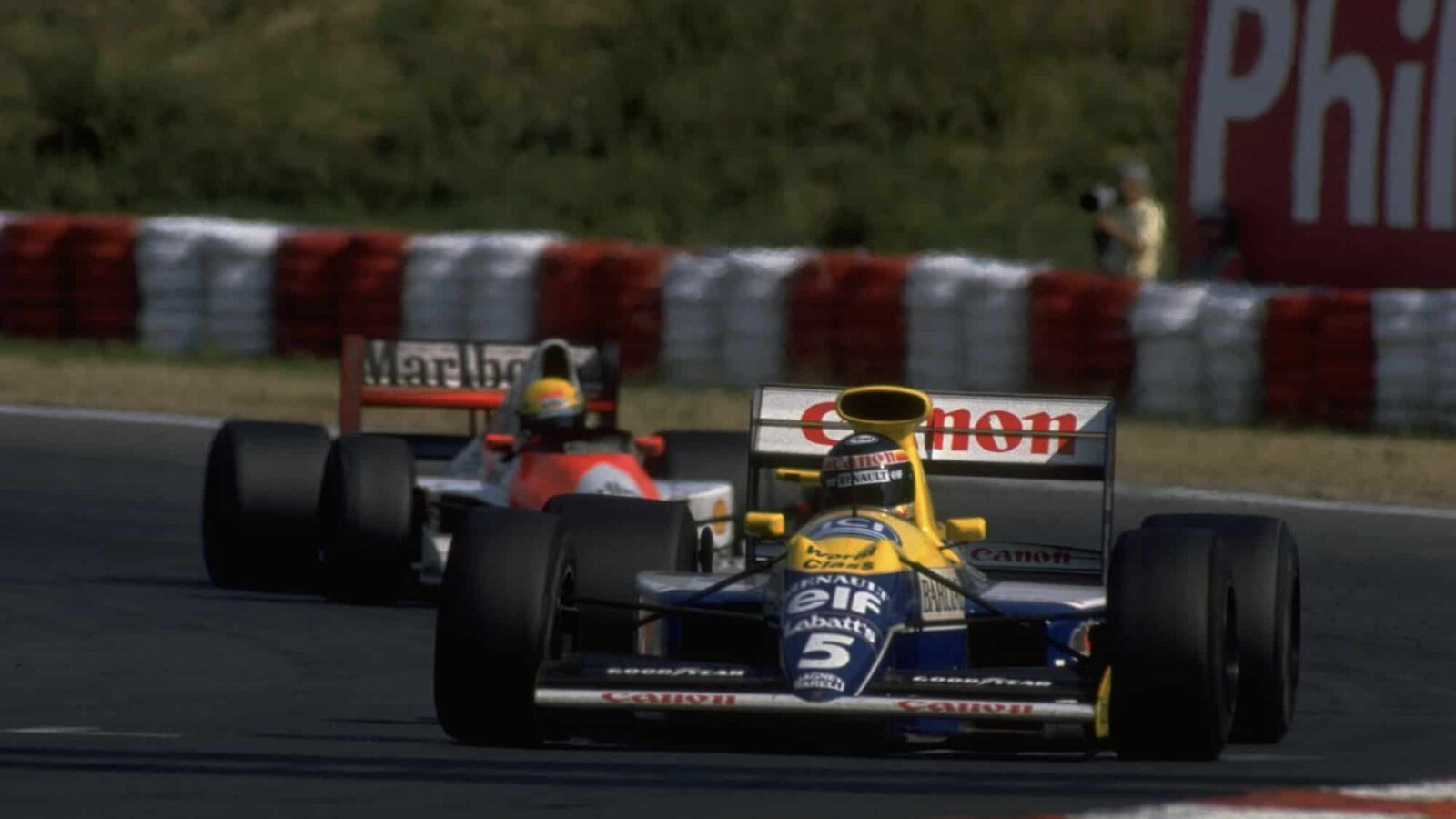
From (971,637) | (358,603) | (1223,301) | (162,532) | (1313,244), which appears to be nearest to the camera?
(971,637)

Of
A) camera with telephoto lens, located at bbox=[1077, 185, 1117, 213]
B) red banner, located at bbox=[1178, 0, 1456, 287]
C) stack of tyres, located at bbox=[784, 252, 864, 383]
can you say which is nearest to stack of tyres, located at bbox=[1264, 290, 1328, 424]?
red banner, located at bbox=[1178, 0, 1456, 287]

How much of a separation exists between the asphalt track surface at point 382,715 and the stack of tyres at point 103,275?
22.4ft

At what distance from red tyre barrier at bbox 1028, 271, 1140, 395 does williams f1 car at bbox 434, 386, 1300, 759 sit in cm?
986

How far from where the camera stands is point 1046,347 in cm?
1948

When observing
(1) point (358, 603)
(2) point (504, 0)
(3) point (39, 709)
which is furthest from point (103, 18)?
(3) point (39, 709)

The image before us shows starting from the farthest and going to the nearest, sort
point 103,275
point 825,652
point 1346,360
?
point 103,275 → point 1346,360 → point 825,652

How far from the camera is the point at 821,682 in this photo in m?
7.72

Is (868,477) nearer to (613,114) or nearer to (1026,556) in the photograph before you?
(1026,556)

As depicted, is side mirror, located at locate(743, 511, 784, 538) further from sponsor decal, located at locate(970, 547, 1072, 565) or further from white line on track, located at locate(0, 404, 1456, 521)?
white line on track, located at locate(0, 404, 1456, 521)

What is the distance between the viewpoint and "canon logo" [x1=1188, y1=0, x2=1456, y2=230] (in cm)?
2009

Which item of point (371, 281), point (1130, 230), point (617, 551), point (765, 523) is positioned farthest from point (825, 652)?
point (371, 281)

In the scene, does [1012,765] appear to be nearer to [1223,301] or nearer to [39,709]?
[39,709]

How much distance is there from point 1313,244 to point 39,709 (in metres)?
13.3

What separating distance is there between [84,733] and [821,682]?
2.02 m
